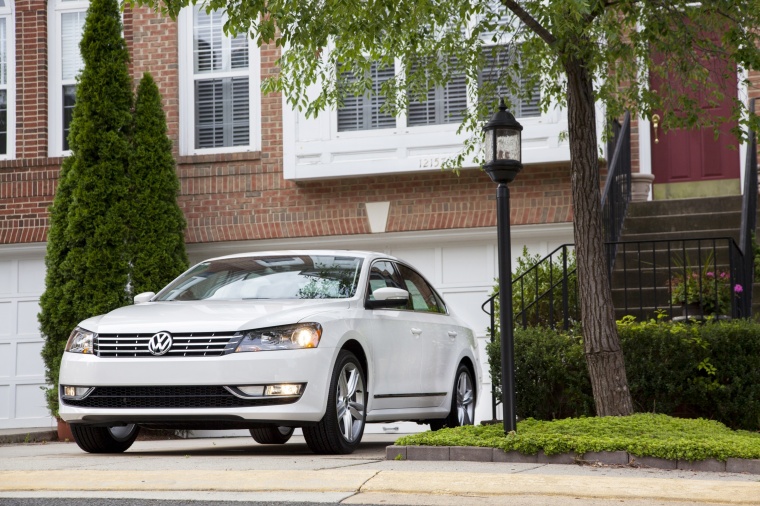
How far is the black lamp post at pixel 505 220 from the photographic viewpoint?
24.3 feet

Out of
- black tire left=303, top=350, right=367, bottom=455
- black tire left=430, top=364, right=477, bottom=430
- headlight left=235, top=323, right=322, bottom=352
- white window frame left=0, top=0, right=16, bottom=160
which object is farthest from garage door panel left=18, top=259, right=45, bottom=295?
headlight left=235, top=323, right=322, bottom=352

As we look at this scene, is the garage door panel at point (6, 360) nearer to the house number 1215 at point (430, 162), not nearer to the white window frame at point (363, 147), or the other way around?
the white window frame at point (363, 147)

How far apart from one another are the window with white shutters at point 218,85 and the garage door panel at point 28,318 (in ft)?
9.71

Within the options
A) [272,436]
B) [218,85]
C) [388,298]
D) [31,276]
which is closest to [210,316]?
[388,298]

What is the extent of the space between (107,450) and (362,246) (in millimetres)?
6751

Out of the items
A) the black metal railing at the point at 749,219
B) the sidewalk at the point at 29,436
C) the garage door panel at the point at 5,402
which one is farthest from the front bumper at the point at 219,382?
the garage door panel at the point at 5,402

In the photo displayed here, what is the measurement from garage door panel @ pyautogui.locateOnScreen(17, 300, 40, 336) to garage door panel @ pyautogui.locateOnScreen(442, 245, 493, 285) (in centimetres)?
534

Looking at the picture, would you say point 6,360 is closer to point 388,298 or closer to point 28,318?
point 28,318

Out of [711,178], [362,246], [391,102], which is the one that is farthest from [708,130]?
[391,102]

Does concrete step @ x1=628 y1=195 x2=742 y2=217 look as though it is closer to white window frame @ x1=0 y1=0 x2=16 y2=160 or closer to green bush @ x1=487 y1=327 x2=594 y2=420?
green bush @ x1=487 y1=327 x2=594 y2=420

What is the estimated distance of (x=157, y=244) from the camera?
1397cm

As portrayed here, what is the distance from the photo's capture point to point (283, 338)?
301 inches

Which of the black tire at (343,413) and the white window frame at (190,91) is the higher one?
the white window frame at (190,91)

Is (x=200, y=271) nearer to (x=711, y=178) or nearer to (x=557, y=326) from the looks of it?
(x=557, y=326)
